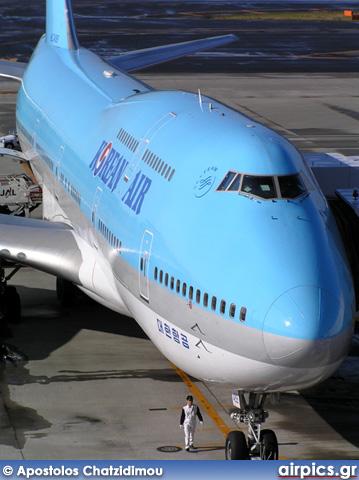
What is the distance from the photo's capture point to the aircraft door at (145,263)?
21078mm

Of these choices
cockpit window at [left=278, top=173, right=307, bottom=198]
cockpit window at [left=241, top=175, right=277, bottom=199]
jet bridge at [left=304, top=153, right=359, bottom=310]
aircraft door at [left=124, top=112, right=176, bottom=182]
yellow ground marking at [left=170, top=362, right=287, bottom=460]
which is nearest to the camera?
cockpit window at [left=241, top=175, right=277, bottom=199]

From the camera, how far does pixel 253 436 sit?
19.6 metres

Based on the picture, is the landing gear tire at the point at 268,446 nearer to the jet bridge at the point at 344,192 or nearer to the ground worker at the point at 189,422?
the ground worker at the point at 189,422

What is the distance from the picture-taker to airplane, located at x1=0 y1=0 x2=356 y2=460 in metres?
17.6

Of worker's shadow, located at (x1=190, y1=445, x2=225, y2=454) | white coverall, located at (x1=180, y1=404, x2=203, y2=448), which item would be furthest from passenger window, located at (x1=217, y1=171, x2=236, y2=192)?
worker's shadow, located at (x1=190, y1=445, x2=225, y2=454)

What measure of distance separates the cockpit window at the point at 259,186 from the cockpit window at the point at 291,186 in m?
0.20

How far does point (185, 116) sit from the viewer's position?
24.2 meters

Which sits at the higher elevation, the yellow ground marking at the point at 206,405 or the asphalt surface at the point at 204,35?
the yellow ground marking at the point at 206,405

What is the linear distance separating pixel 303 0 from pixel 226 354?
167 m

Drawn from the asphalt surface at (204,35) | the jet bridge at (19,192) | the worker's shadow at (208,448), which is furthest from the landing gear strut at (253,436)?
the asphalt surface at (204,35)

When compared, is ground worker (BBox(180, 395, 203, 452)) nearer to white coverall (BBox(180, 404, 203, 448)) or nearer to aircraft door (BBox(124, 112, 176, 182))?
white coverall (BBox(180, 404, 203, 448))

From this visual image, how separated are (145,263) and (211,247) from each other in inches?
107

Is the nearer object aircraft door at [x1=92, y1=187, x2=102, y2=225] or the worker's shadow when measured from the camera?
the worker's shadow

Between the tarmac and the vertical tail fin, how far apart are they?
11835 millimetres
